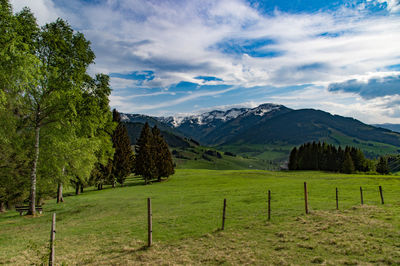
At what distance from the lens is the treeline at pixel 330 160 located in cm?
11275

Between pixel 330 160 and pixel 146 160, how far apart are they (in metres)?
99.7

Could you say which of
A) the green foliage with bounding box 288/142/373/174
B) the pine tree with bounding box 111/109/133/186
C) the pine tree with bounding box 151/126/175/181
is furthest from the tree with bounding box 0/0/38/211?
the green foliage with bounding box 288/142/373/174

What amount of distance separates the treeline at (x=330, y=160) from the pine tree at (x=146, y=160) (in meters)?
88.7

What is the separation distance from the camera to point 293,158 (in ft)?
431

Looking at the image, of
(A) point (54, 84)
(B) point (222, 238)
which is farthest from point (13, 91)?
(B) point (222, 238)

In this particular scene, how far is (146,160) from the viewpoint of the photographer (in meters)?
67.0

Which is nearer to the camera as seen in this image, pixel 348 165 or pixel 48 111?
pixel 48 111

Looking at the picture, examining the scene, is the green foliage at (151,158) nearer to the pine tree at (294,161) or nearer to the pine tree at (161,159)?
the pine tree at (161,159)

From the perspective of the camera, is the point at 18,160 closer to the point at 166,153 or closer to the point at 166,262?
the point at 166,262

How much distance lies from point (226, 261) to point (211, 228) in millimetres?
6298

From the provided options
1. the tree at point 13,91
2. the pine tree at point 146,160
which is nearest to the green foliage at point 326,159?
the pine tree at point 146,160

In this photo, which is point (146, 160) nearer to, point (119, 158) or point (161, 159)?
point (161, 159)

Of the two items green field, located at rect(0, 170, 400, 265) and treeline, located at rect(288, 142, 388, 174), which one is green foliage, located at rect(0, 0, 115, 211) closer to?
green field, located at rect(0, 170, 400, 265)

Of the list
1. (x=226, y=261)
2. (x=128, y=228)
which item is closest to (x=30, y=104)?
(x=128, y=228)
